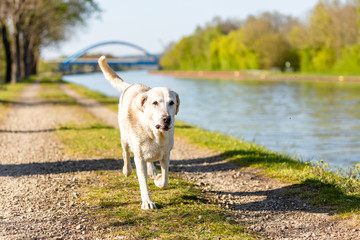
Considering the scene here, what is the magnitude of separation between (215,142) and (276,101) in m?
21.0

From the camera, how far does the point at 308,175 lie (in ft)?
23.5

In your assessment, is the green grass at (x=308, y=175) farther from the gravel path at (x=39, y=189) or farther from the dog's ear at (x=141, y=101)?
the gravel path at (x=39, y=189)

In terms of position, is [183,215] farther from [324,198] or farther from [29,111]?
[29,111]

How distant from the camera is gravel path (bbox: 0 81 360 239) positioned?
5000 millimetres

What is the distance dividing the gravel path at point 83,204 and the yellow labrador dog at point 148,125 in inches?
35.5

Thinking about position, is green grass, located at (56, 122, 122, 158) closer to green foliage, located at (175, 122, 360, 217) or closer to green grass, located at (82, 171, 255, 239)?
green foliage, located at (175, 122, 360, 217)

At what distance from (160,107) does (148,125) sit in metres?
0.50

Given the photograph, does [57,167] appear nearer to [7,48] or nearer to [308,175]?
[308,175]

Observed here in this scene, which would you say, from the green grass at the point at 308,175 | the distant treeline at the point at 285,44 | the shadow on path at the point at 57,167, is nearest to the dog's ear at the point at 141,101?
the green grass at the point at 308,175

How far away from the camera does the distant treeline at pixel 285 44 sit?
58281 mm

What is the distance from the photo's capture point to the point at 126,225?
501 cm

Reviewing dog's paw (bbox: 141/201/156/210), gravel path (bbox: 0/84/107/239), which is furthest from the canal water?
dog's paw (bbox: 141/201/156/210)

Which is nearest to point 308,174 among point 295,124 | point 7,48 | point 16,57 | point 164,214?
point 164,214

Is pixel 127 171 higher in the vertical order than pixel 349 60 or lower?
lower
